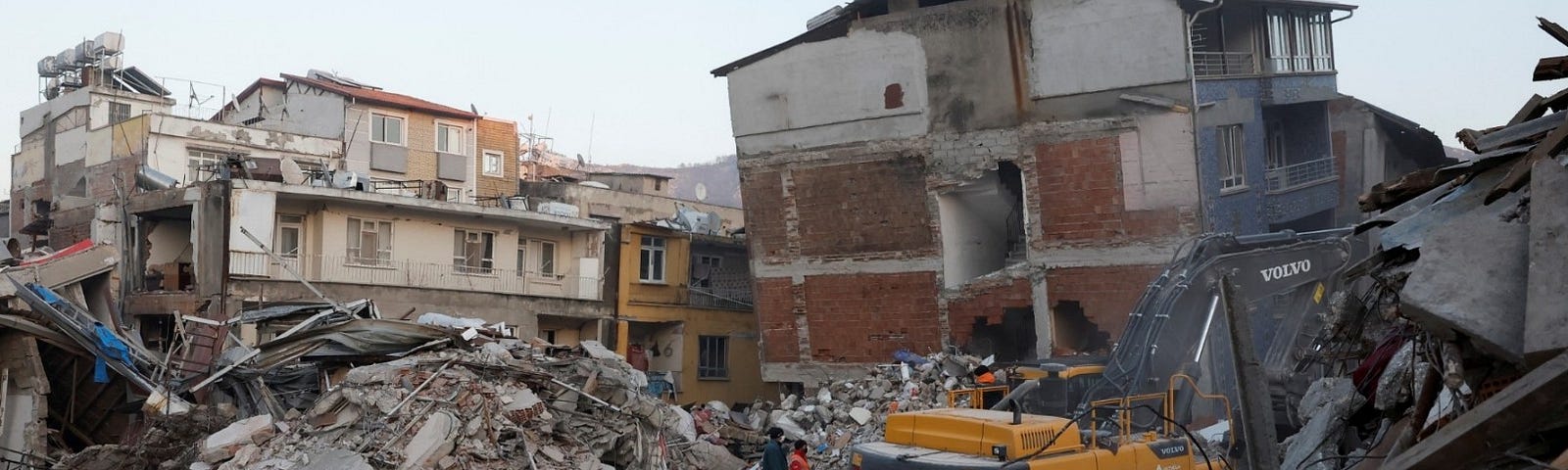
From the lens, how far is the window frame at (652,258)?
34.2 meters

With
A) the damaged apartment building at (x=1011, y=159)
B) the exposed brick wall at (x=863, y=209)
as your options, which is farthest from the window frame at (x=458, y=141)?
the exposed brick wall at (x=863, y=209)

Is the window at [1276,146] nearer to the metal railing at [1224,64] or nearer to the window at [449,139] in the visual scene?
the metal railing at [1224,64]

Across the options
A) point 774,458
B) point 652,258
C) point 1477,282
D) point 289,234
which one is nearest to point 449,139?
point 652,258

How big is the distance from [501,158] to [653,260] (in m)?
8.41

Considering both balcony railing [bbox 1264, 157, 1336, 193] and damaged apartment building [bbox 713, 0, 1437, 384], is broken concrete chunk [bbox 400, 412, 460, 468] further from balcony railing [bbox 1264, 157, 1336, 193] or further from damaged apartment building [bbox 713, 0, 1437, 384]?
balcony railing [bbox 1264, 157, 1336, 193]

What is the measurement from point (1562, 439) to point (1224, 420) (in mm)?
9110

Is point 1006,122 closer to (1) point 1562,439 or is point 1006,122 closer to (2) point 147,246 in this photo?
(2) point 147,246

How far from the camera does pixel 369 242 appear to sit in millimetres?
28797

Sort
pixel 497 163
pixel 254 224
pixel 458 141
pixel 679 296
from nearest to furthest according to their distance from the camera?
pixel 254 224 → pixel 679 296 → pixel 458 141 → pixel 497 163

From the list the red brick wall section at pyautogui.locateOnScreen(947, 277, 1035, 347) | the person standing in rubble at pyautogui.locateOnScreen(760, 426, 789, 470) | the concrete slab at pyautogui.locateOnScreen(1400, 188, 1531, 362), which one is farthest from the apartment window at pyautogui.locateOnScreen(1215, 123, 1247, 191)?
the concrete slab at pyautogui.locateOnScreen(1400, 188, 1531, 362)

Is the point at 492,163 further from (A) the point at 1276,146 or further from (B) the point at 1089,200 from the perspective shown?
(A) the point at 1276,146

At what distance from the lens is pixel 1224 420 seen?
1410 cm

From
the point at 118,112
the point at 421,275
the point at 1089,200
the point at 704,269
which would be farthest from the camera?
the point at 118,112

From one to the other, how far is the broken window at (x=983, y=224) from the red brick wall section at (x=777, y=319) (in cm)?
393
